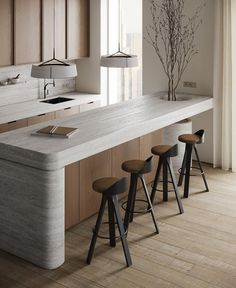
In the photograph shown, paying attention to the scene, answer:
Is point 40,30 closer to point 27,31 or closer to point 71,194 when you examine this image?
point 27,31

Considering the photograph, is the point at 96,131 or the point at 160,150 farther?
the point at 160,150

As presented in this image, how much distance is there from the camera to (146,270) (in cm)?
370

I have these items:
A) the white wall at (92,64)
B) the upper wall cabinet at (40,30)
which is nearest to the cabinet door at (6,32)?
the upper wall cabinet at (40,30)

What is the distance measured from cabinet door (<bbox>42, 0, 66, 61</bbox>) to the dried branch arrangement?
119cm

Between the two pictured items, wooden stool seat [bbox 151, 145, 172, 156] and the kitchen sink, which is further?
the kitchen sink

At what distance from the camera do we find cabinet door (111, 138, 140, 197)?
Result: 4866mm

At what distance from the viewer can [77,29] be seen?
703cm

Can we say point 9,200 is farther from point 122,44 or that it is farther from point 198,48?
point 122,44

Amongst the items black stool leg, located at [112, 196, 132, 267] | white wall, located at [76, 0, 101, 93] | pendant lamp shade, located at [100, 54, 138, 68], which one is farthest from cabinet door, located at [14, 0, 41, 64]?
black stool leg, located at [112, 196, 132, 267]

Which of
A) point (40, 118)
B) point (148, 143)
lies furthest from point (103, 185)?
point (40, 118)

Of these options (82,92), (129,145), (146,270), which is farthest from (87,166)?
(82,92)

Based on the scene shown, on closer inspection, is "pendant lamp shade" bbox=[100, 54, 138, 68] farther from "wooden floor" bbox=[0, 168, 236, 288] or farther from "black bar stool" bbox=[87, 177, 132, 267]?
"black bar stool" bbox=[87, 177, 132, 267]

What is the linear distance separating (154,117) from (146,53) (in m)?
2.13

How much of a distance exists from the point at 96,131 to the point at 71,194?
1.97 ft
